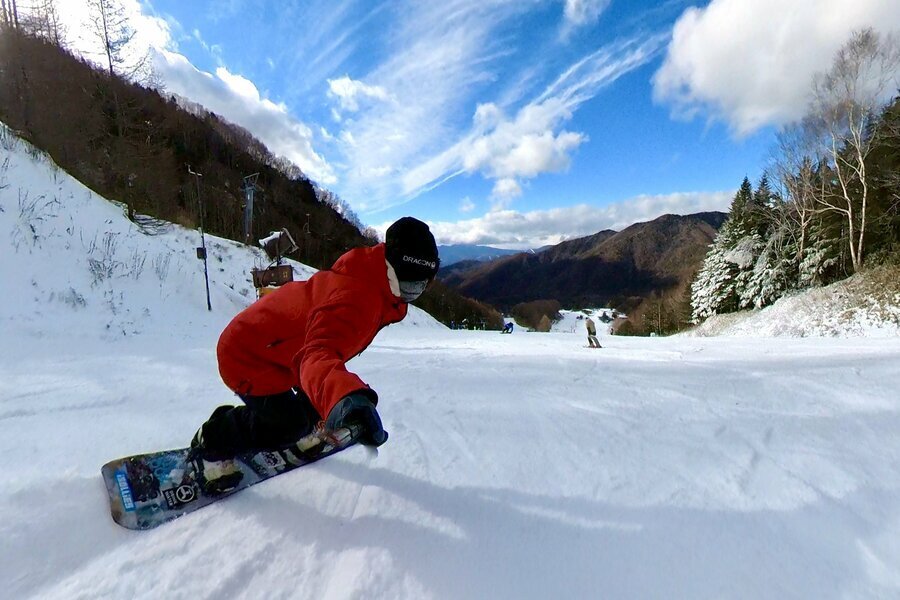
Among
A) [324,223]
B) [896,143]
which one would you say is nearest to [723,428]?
[896,143]

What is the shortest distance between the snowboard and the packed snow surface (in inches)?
2.7

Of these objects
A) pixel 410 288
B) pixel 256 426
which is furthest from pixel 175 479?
pixel 410 288

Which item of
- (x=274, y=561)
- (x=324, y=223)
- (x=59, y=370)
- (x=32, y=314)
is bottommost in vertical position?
(x=274, y=561)

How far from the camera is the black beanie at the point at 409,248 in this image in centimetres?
167

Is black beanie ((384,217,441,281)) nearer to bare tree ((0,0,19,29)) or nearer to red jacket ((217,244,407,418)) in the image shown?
red jacket ((217,244,407,418))

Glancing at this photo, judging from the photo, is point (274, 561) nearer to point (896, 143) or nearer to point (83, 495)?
point (83, 495)

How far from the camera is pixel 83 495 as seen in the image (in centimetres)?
158

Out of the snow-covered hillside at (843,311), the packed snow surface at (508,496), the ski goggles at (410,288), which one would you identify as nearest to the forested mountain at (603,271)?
the snow-covered hillside at (843,311)

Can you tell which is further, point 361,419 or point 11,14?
point 11,14

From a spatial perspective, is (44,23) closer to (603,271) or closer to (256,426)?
(256,426)

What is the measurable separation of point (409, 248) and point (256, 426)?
111cm

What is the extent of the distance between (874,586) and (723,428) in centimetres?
117

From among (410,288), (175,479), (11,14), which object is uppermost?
(11,14)

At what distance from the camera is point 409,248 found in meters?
1.67
